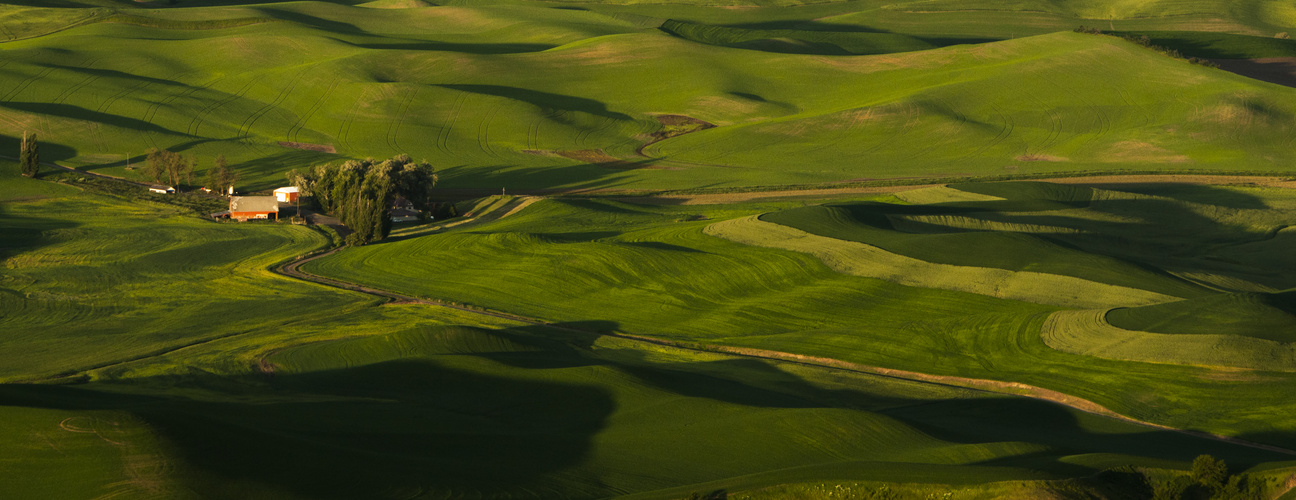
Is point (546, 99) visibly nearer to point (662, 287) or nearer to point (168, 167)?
point (168, 167)

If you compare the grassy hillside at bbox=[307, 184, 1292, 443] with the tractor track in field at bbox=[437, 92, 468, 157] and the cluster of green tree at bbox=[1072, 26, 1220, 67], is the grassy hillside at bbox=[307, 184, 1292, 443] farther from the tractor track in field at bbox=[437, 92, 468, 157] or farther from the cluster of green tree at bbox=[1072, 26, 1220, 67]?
the cluster of green tree at bbox=[1072, 26, 1220, 67]

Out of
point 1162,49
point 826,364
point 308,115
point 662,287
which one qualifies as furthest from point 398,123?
point 1162,49

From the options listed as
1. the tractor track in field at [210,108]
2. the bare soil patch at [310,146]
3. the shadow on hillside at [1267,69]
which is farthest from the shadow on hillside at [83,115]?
the shadow on hillside at [1267,69]

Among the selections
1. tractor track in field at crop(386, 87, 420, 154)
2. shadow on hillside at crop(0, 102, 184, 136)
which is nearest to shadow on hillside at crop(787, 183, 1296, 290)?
tractor track in field at crop(386, 87, 420, 154)

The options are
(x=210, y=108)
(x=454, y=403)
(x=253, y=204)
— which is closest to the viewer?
(x=454, y=403)

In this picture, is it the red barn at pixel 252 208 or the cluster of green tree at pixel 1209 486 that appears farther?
the red barn at pixel 252 208

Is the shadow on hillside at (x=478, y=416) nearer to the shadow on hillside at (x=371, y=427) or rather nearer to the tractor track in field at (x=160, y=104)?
the shadow on hillside at (x=371, y=427)
